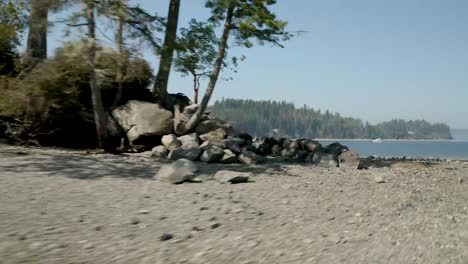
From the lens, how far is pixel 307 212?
666cm

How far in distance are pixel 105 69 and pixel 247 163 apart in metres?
5.01

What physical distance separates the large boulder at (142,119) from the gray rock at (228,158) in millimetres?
3010

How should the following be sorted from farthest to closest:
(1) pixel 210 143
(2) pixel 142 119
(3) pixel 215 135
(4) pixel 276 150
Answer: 1. (4) pixel 276 150
2. (3) pixel 215 135
3. (2) pixel 142 119
4. (1) pixel 210 143

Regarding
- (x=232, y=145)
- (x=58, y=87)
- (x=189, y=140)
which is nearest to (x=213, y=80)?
(x=189, y=140)

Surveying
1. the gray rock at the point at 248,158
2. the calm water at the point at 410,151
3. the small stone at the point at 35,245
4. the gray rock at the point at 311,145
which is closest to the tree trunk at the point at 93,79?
the gray rock at the point at 248,158

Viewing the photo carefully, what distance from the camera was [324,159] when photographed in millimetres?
14805

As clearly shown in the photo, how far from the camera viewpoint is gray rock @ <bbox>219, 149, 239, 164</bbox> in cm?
1302

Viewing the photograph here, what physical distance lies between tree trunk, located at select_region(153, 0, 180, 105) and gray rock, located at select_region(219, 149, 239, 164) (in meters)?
3.30

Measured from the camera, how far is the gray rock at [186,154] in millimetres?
12977

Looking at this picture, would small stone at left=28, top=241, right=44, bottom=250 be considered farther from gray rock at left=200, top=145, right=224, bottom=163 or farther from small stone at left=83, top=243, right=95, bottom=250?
gray rock at left=200, top=145, right=224, bottom=163

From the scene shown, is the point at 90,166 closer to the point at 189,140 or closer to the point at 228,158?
the point at 228,158

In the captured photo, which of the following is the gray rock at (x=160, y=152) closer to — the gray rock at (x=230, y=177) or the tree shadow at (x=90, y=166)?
the tree shadow at (x=90, y=166)

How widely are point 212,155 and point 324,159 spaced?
4.20 metres

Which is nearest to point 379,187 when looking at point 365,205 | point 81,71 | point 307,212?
point 365,205
